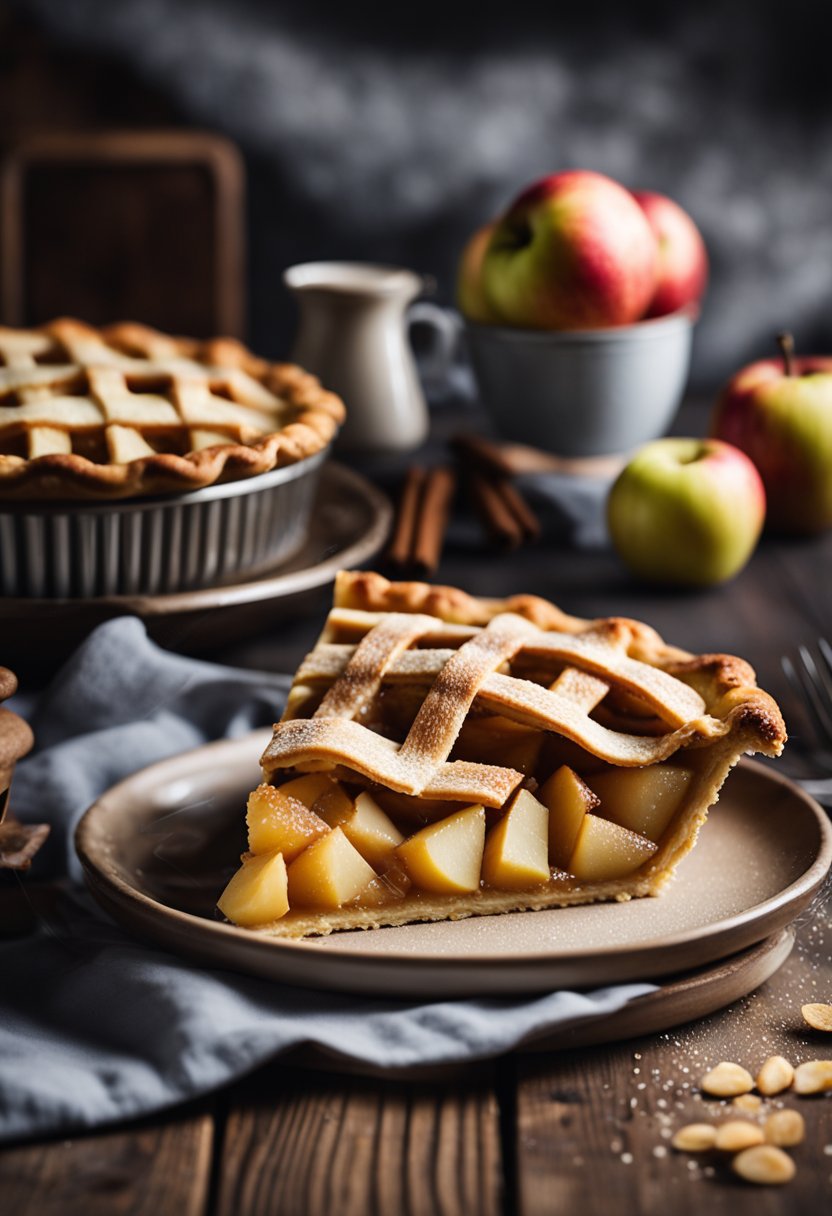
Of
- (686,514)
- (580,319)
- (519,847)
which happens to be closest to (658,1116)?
(519,847)

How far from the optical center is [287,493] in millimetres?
1702

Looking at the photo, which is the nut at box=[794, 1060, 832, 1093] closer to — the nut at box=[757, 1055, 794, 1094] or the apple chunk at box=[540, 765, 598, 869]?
the nut at box=[757, 1055, 794, 1094]

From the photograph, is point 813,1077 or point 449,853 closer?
point 813,1077

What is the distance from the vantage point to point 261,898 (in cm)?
112

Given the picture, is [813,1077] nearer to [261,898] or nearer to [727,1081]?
[727,1081]

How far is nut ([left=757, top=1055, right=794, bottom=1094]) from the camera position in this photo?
0.97 m

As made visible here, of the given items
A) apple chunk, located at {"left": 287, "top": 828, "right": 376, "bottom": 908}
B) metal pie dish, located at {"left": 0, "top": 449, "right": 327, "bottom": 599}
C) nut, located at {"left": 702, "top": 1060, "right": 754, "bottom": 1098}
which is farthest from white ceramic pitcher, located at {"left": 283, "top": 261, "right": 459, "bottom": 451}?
nut, located at {"left": 702, "top": 1060, "right": 754, "bottom": 1098}

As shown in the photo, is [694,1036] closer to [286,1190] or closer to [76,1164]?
[286,1190]

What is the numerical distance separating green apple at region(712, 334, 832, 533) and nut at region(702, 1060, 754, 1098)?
1182 mm

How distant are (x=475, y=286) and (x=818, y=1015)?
148cm

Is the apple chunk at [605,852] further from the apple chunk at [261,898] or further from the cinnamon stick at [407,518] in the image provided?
the cinnamon stick at [407,518]

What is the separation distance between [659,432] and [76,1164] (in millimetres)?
1614

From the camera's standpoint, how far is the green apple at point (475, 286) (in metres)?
2.24

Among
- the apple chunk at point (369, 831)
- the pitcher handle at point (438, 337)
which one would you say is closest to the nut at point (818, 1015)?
the apple chunk at point (369, 831)
